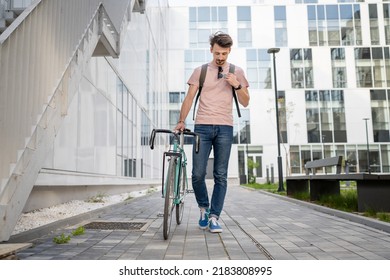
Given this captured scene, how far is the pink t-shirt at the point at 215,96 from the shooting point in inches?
156

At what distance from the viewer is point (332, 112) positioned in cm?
3416

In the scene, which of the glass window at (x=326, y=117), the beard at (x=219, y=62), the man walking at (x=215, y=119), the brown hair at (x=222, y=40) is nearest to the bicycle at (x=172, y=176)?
the man walking at (x=215, y=119)

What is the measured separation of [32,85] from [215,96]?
5.40 ft

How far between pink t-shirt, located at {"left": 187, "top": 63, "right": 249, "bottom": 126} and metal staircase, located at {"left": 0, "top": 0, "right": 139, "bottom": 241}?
55.1 inches

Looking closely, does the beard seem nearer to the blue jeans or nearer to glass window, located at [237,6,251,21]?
the blue jeans

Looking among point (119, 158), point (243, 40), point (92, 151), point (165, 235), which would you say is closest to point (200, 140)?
point (165, 235)

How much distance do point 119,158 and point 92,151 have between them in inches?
114

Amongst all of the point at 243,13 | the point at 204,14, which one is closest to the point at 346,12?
the point at 243,13

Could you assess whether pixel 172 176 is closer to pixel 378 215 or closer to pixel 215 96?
pixel 215 96

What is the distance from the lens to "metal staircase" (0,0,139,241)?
10.6ft

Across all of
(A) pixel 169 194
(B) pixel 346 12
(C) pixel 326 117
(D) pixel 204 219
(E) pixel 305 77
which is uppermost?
(B) pixel 346 12

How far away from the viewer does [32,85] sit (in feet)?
12.5

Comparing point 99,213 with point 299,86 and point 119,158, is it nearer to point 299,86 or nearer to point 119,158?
point 119,158
